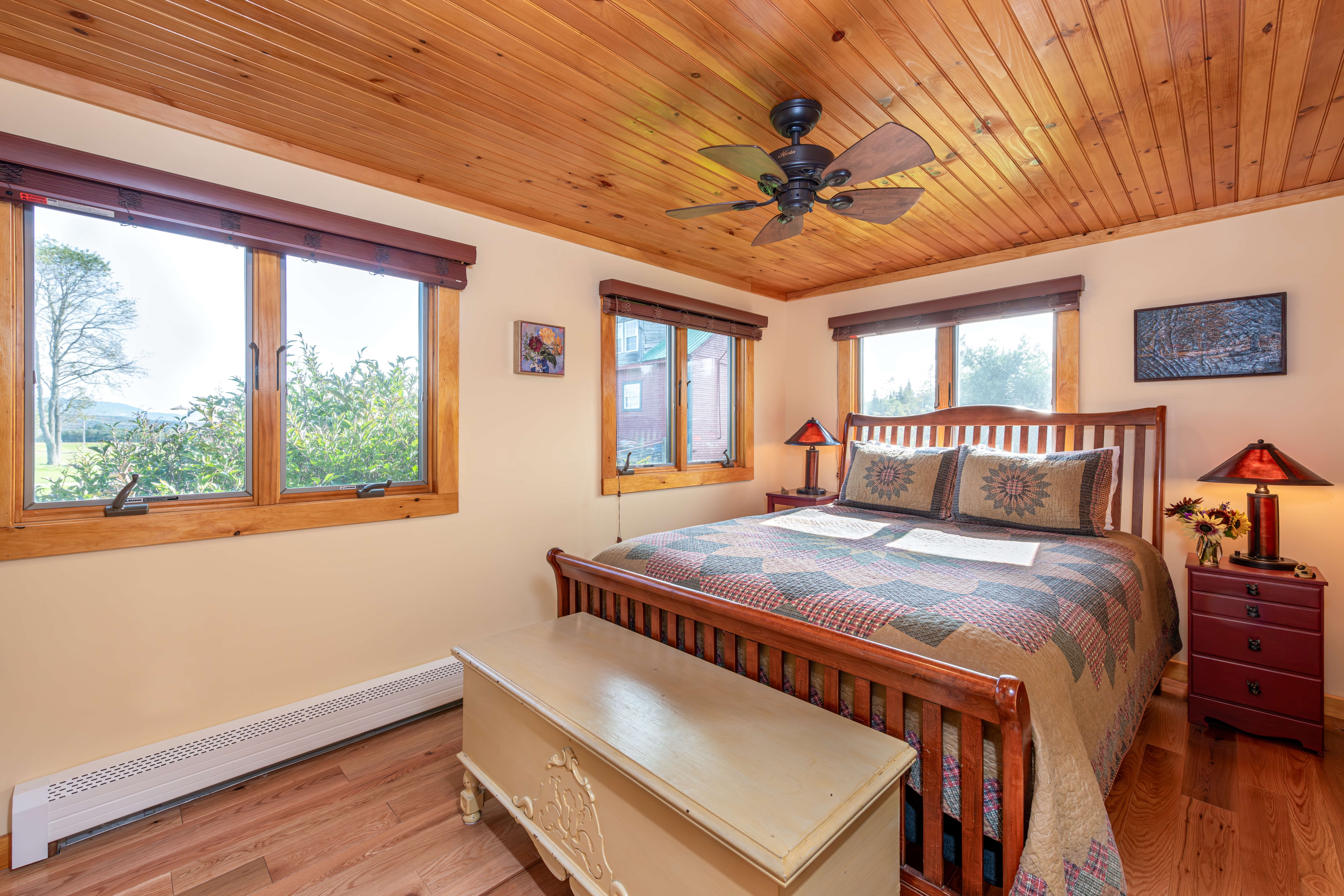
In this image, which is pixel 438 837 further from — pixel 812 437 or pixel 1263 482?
pixel 1263 482

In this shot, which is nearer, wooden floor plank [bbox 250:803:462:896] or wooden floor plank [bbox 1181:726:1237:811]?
wooden floor plank [bbox 250:803:462:896]

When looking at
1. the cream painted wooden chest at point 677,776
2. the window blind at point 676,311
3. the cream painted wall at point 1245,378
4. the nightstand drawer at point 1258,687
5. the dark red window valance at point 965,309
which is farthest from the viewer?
the window blind at point 676,311

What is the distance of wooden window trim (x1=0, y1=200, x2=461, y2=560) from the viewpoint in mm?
1752

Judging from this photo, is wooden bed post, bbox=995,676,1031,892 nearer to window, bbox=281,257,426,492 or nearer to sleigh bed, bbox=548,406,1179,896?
sleigh bed, bbox=548,406,1179,896

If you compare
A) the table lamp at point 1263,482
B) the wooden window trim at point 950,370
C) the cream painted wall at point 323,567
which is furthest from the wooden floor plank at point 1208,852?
the cream painted wall at point 323,567

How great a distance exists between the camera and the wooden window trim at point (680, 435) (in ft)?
11.0

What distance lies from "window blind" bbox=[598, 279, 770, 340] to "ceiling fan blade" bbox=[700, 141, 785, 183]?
155 centimetres

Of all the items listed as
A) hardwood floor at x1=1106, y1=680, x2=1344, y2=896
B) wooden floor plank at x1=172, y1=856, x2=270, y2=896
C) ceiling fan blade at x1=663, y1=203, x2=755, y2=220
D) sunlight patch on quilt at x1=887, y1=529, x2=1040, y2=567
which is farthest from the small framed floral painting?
hardwood floor at x1=1106, y1=680, x2=1344, y2=896

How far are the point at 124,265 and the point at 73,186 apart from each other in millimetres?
256

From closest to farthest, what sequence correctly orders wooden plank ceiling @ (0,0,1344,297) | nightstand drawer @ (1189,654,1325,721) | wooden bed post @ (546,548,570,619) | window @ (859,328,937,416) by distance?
1. wooden plank ceiling @ (0,0,1344,297)
2. nightstand drawer @ (1189,654,1325,721)
3. wooden bed post @ (546,548,570,619)
4. window @ (859,328,937,416)

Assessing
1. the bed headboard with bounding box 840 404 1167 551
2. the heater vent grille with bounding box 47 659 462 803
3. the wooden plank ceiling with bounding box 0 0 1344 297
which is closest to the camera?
the wooden plank ceiling with bounding box 0 0 1344 297

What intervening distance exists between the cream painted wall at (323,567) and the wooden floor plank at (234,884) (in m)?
0.64

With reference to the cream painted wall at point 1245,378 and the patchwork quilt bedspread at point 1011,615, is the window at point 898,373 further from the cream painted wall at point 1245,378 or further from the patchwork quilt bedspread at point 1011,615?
the patchwork quilt bedspread at point 1011,615

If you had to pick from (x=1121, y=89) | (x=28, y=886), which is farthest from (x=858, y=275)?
(x=28, y=886)
